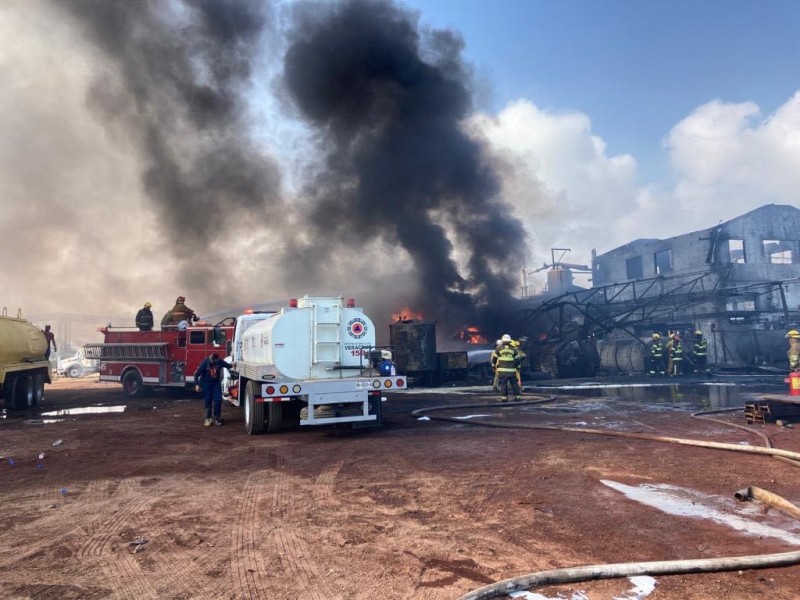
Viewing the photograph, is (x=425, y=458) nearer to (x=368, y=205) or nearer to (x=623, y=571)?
(x=623, y=571)

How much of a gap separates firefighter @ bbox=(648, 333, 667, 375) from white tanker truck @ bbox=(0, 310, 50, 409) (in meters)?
21.3

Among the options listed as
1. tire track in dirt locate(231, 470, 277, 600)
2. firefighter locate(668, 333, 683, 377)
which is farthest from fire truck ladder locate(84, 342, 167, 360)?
firefighter locate(668, 333, 683, 377)

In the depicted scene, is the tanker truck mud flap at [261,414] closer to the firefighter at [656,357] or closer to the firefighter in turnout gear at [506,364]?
the firefighter in turnout gear at [506,364]

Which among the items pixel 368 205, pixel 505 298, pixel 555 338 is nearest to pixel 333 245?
pixel 368 205

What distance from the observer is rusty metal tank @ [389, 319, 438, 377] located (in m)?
19.3

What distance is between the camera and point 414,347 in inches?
761

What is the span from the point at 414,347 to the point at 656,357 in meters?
9.79

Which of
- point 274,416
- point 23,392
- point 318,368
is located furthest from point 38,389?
point 318,368

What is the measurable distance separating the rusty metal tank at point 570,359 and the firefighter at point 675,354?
2.86 m

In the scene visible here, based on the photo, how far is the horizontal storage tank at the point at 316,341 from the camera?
8.85 meters

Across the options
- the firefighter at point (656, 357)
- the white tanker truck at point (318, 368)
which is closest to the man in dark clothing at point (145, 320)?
the white tanker truck at point (318, 368)

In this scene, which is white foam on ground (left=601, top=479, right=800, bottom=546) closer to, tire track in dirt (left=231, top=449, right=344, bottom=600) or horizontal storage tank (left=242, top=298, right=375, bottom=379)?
tire track in dirt (left=231, top=449, right=344, bottom=600)

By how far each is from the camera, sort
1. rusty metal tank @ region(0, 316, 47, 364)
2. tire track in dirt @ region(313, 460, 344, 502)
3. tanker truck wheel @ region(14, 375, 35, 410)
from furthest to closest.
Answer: tanker truck wheel @ region(14, 375, 35, 410), rusty metal tank @ region(0, 316, 47, 364), tire track in dirt @ region(313, 460, 344, 502)

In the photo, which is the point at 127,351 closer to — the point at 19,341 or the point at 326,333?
the point at 19,341
